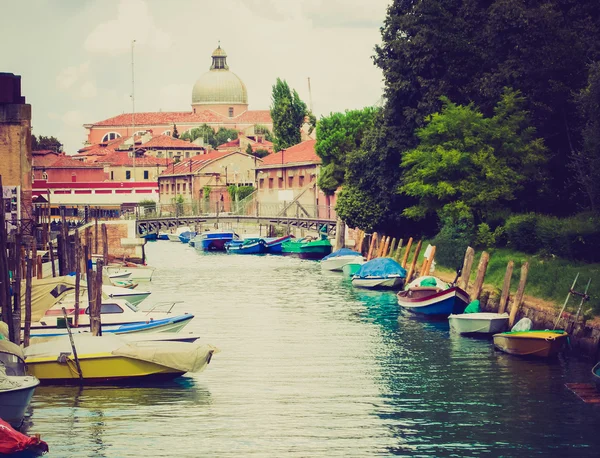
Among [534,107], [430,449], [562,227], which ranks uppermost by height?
[534,107]

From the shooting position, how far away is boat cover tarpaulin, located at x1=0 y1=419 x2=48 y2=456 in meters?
18.9

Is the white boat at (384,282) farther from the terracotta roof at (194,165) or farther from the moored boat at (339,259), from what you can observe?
the terracotta roof at (194,165)

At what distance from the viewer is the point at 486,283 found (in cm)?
3719

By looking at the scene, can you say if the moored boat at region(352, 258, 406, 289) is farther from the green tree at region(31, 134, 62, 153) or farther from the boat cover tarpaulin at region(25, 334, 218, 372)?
the green tree at region(31, 134, 62, 153)

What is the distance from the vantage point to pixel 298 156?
Answer: 89125 mm

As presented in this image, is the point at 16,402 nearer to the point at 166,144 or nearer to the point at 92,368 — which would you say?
the point at 92,368

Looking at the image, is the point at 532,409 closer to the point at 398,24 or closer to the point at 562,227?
the point at 562,227

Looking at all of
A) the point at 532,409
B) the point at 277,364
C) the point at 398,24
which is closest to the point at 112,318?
the point at 277,364

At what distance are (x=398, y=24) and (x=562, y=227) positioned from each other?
1877 cm

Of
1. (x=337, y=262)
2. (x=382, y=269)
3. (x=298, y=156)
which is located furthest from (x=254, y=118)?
(x=382, y=269)

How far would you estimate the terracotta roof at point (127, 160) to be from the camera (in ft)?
406

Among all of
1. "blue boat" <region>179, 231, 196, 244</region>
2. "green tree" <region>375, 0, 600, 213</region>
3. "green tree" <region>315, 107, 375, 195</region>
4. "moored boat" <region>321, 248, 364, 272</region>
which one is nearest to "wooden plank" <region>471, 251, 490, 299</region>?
"green tree" <region>375, 0, 600, 213</region>

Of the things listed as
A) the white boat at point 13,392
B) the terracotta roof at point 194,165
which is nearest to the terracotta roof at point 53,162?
the terracotta roof at point 194,165

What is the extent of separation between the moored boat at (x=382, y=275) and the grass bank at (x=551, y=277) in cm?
896
